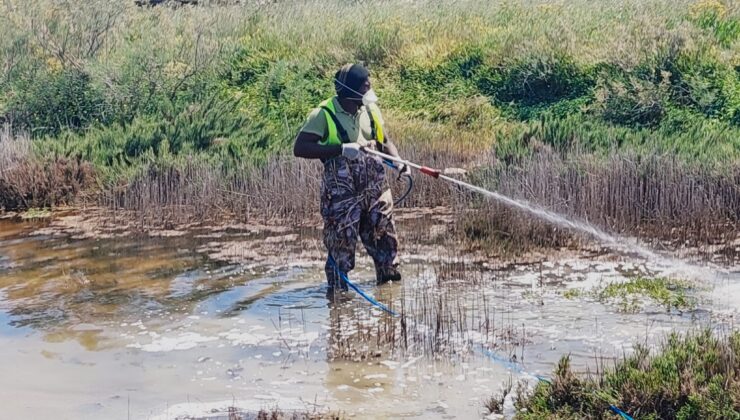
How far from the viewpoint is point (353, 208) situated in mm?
8352

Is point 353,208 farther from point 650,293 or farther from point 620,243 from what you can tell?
point 620,243

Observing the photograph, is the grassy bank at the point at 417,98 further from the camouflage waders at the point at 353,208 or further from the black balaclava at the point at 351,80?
the black balaclava at the point at 351,80

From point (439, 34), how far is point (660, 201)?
32.5 feet

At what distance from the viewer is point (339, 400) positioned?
20.5 ft

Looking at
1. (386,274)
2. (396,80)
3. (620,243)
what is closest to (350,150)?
(386,274)

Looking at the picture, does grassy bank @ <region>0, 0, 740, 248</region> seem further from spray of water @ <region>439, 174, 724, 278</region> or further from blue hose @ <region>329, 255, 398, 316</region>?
blue hose @ <region>329, 255, 398, 316</region>

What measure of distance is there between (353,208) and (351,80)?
104 cm

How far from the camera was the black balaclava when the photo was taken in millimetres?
8031

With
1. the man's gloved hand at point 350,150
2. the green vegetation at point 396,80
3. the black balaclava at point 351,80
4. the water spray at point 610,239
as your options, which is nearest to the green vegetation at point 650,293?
the water spray at point 610,239

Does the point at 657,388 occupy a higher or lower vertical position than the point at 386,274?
lower

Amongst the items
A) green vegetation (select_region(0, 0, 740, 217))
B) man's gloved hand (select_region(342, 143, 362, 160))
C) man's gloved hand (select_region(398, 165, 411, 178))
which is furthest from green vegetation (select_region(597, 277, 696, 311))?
green vegetation (select_region(0, 0, 740, 217))

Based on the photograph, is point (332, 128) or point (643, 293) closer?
point (332, 128)

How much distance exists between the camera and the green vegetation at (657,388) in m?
5.28

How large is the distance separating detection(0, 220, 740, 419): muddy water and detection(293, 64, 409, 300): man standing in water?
0.47 metres
